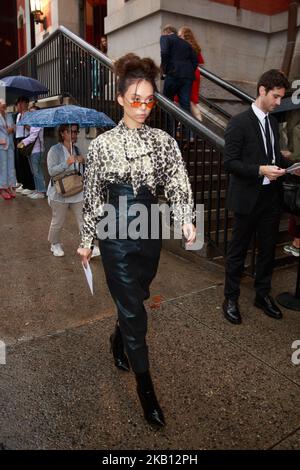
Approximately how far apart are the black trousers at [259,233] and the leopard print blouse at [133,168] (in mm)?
1133

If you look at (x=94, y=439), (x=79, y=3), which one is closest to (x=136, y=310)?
(x=94, y=439)

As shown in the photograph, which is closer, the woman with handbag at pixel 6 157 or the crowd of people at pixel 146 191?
the crowd of people at pixel 146 191

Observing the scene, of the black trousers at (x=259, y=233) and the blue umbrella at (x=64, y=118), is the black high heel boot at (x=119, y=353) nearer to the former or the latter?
the black trousers at (x=259, y=233)

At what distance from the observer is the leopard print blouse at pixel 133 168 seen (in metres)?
2.30

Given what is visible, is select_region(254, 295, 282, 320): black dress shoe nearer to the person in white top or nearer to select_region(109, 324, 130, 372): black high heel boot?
select_region(109, 324, 130, 372): black high heel boot

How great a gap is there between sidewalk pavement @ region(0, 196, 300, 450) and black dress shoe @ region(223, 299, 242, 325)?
6 centimetres

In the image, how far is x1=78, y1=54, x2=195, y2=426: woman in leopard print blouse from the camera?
90.2 inches

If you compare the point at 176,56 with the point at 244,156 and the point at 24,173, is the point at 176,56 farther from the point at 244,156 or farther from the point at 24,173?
the point at 24,173

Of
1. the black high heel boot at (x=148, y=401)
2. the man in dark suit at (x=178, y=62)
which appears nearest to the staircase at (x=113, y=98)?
the man in dark suit at (x=178, y=62)

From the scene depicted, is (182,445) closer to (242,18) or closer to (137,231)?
(137,231)

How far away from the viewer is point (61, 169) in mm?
4793

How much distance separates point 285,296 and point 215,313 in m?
0.82

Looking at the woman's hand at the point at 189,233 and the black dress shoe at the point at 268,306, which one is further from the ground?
the woman's hand at the point at 189,233

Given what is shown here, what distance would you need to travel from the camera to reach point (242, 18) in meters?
9.39
